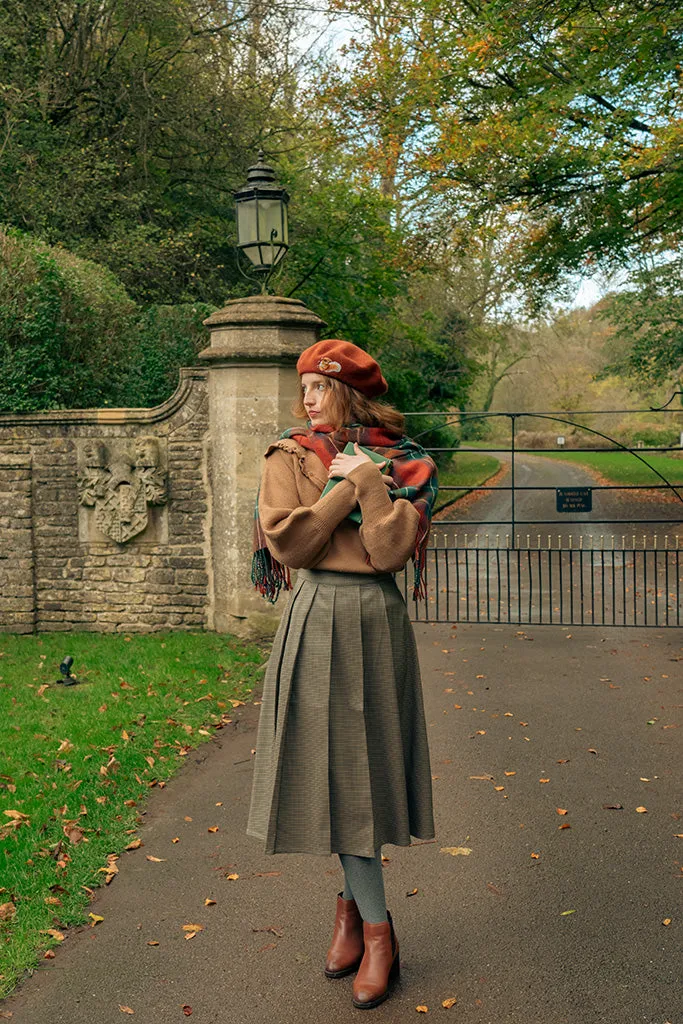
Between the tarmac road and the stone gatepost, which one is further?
the stone gatepost

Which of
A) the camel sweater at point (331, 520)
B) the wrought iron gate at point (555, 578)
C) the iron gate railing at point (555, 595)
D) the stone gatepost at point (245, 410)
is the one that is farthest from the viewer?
the iron gate railing at point (555, 595)

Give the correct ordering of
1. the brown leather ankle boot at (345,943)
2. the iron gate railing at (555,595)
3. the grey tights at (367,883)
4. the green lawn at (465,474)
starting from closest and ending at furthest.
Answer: the grey tights at (367,883) < the brown leather ankle boot at (345,943) < the iron gate railing at (555,595) < the green lawn at (465,474)

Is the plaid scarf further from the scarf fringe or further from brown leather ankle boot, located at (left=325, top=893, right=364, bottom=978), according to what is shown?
brown leather ankle boot, located at (left=325, top=893, right=364, bottom=978)

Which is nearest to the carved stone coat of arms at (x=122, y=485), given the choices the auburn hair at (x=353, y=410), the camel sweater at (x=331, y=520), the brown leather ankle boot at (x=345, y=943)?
the auburn hair at (x=353, y=410)

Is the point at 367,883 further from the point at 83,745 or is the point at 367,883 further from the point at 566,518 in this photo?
the point at 566,518

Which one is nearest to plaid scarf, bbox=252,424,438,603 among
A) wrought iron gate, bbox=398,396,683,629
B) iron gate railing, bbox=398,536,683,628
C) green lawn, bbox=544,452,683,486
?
wrought iron gate, bbox=398,396,683,629

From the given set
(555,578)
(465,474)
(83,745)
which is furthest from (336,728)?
(465,474)

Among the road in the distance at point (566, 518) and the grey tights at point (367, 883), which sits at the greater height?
the road in the distance at point (566, 518)

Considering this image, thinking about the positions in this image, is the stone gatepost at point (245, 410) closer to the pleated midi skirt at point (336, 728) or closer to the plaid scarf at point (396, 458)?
the plaid scarf at point (396, 458)

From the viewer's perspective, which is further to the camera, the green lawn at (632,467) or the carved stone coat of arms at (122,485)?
the green lawn at (632,467)

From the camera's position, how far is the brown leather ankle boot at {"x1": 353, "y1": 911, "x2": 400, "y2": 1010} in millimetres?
3355

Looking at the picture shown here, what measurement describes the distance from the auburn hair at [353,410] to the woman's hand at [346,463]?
0.58 ft

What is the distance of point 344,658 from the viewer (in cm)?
338

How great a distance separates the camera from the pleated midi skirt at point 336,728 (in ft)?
11.0
